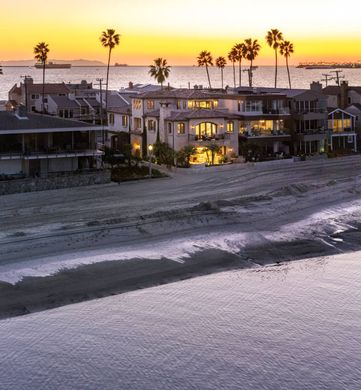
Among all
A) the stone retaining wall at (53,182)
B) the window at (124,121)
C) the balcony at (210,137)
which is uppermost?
the window at (124,121)

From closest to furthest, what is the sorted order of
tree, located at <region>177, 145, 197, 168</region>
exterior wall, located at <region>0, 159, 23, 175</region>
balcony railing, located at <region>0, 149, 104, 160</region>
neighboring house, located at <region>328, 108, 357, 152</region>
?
balcony railing, located at <region>0, 149, 104, 160</region> → exterior wall, located at <region>0, 159, 23, 175</region> → tree, located at <region>177, 145, 197, 168</region> → neighboring house, located at <region>328, 108, 357, 152</region>

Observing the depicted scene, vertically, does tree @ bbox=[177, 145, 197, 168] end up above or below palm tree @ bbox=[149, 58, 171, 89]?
below

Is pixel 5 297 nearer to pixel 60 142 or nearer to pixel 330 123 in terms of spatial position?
pixel 60 142

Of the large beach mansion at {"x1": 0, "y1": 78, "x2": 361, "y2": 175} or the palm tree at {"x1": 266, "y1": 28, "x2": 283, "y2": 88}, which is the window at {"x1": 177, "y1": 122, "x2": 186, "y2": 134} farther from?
the palm tree at {"x1": 266, "y1": 28, "x2": 283, "y2": 88}

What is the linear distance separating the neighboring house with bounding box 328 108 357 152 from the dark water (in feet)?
123

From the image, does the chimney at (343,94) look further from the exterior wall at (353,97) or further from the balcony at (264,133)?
the balcony at (264,133)

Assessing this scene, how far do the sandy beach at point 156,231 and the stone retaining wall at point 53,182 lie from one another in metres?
1.05

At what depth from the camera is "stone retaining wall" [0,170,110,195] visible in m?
46.7

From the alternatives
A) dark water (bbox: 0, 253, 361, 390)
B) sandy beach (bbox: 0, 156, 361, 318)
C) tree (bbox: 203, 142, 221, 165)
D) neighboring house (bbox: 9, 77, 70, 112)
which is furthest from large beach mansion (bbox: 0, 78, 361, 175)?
dark water (bbox: 0, 253, 361, 390)

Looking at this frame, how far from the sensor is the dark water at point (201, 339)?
24641mm

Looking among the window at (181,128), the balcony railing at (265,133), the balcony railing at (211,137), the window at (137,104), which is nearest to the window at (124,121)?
the window at (137,104)

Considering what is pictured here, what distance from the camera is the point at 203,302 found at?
1238 inches

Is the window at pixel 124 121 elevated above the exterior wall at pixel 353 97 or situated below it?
below

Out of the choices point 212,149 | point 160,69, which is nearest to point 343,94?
point 160,69
